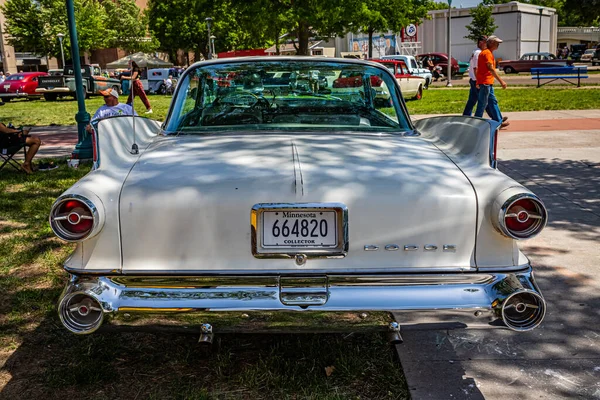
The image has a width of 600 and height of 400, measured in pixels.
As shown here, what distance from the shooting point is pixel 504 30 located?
209 ft

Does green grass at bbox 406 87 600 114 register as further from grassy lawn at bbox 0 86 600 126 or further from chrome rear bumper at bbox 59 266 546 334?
→ chrome rear bumper at bbox 59 266 546 334

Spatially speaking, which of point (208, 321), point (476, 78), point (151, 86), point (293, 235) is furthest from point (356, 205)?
point (151, 86)

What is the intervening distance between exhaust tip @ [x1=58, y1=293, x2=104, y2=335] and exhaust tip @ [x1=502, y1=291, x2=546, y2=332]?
1.79 meters

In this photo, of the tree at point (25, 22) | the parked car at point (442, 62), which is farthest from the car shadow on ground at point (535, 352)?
the tree at point (25, 22)

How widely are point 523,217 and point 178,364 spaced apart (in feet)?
6.54

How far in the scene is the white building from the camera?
62938mm

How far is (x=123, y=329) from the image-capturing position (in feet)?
9.24

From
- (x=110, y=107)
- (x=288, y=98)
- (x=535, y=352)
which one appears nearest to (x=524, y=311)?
(x=535, y=352)

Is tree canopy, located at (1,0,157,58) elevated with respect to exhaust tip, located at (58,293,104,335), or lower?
elevated

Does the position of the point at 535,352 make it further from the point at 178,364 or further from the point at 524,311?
the point at 178,364

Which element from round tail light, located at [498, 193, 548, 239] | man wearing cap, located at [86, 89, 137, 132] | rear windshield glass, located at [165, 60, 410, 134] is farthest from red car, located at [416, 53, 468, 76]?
round tail light, located at [498, 193, 548, 239]

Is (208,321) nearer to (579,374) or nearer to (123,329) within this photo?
(123,329)

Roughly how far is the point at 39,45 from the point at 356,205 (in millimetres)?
59689

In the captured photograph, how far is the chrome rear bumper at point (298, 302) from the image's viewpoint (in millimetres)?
2758
